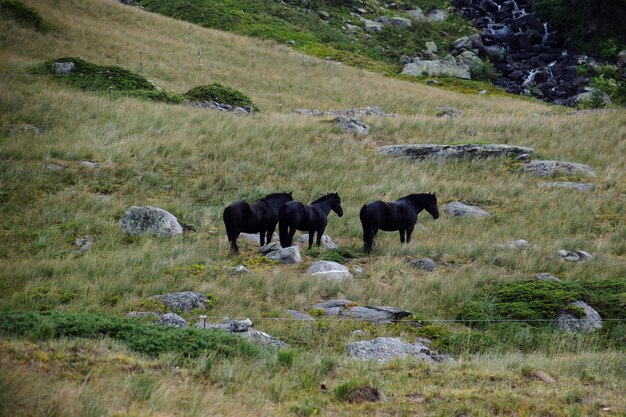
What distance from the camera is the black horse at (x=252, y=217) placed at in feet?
48.5

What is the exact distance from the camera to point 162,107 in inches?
1069

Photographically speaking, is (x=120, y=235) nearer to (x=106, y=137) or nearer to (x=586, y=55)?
(x=106, y=137)

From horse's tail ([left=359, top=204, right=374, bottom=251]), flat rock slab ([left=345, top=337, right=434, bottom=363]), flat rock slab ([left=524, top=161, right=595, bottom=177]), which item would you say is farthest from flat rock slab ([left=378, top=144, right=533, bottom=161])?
flat rock slab ([left=345, top=337, right=434, bottom=363])

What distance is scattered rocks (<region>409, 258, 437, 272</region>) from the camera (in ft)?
47.0

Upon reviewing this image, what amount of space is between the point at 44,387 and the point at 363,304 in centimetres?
683

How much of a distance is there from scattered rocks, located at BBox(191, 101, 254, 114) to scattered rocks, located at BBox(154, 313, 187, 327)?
846 inches

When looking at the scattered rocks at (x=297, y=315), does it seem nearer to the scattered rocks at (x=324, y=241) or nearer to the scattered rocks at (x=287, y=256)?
the scattered rocks at (x=287, y=256)

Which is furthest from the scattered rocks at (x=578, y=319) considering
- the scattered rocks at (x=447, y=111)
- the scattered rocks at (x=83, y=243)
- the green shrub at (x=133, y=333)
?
the scattered rocks at (x=447, y=111)

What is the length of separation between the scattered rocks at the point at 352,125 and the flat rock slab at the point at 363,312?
54.7 ft

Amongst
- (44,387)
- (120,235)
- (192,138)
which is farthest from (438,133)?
(44,387)

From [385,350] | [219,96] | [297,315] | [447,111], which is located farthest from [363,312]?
[447,111]

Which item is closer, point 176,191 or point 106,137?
point 176,191

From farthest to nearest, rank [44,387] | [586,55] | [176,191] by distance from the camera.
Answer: [586,55] < [176,191] < [44,387]

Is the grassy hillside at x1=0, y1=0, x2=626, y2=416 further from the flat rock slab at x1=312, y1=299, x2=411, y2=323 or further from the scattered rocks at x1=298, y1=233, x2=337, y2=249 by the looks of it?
the scattered rocks at x1=298, y1=233, x2=337, y2=249
